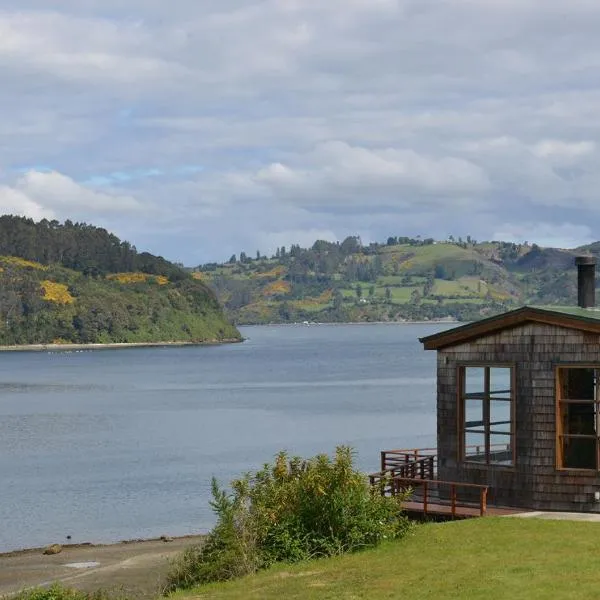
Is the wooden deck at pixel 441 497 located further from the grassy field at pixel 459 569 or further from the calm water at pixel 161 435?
the calm water at pixel 161 435

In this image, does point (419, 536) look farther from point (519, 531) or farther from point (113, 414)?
point (113, 414)

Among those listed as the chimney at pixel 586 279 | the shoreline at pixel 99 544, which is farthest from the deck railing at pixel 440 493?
the shoreline at pixel 99 544

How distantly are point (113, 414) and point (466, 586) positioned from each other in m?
91.0

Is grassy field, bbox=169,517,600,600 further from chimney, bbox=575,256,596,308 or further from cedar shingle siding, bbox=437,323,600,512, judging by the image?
chimney, bbox=575,256,596,308

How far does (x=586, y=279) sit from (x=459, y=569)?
1205cm

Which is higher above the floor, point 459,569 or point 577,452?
point 577,452

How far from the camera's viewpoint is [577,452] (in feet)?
94.3

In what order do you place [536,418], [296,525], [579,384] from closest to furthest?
A: [296,525] < [536,418] < [579,384]

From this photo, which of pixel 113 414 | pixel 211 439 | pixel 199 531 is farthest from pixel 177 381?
pixel 199 531

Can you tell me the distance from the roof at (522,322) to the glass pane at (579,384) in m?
1.25

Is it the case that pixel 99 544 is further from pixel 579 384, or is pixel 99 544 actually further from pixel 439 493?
pixel 579 384

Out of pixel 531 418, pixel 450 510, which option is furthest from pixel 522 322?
pixel 450 510

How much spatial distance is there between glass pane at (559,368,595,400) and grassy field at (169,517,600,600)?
12.2 feet

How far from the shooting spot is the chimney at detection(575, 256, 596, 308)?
32250 mm
